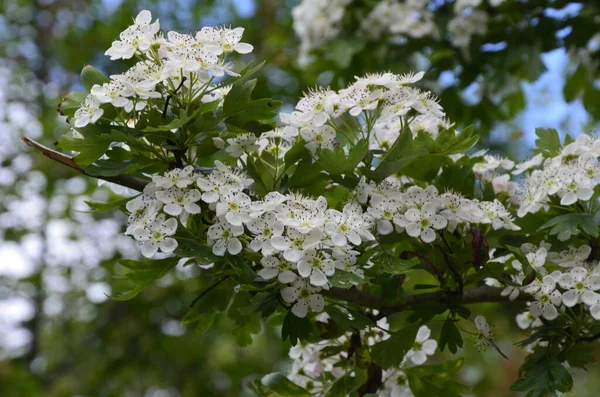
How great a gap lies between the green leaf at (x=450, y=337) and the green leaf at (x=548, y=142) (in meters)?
0.41

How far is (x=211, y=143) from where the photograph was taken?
4.50 ft

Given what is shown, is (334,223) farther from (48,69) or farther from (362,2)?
(48,69)

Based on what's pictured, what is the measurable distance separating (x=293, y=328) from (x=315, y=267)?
17cm

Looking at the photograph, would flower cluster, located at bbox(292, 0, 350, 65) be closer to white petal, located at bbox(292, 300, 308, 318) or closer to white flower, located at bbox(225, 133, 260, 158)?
white flower, located at bbox(225, 133, 260, 158)

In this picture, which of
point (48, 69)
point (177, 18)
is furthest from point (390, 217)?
point (48, 69)

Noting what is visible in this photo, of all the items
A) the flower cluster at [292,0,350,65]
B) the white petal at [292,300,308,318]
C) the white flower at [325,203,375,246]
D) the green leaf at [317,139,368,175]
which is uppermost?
the green leaf at [317,139,368,175]

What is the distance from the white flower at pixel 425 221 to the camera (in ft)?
4.40

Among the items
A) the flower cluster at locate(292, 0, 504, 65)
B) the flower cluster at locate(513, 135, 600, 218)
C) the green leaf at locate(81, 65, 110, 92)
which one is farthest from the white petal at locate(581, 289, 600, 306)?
the flower cluster at locate(292, 0, 504, 65)

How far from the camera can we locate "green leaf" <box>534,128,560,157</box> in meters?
1.58

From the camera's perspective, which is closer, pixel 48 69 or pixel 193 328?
pixel 193 328

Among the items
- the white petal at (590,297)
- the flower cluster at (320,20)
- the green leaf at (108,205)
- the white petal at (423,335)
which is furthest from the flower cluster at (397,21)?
the green leaf at (108,205)

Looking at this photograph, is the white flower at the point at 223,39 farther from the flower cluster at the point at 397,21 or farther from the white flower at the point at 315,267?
the flower cluster at the point at 397,21

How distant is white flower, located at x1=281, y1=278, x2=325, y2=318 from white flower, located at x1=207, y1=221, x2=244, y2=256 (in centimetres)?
10

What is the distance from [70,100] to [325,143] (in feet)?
1.47
